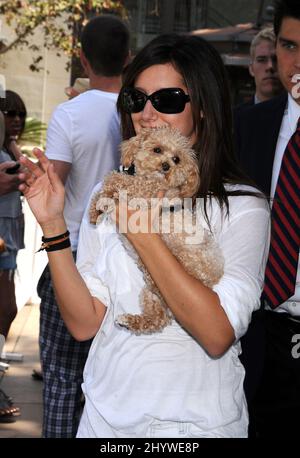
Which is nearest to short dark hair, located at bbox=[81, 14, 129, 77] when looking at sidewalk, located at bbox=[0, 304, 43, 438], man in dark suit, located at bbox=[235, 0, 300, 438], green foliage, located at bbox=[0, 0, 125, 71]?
man in dark suit, located at bbox=[235, 0, 300, 438]

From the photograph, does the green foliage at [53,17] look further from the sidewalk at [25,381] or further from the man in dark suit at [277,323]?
the man in dark suit at [277,323]

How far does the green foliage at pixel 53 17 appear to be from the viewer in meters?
14.4

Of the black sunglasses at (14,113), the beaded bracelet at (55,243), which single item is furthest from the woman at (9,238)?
the beaded bracelet at (55,243)

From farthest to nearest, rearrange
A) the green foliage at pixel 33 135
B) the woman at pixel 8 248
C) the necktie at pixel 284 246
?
1. the green foliage at pixel 33 135
2. the woman at pixel 8 248
3. the necktie at pixel 284 246

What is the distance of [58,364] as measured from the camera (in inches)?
A: 191

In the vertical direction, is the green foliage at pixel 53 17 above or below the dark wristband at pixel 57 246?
above

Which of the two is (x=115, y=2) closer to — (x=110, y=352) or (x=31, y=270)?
(x=31, y=270)

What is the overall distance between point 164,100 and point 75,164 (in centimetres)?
257

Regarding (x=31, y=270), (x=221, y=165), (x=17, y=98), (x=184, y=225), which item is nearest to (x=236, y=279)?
(x=184, y=225)

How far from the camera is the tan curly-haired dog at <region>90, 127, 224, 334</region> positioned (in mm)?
2346

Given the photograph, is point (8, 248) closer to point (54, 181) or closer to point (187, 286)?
point (54, 181)

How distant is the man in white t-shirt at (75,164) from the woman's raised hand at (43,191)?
7.62 ft

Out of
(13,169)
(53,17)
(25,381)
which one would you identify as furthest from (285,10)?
(53,17)
